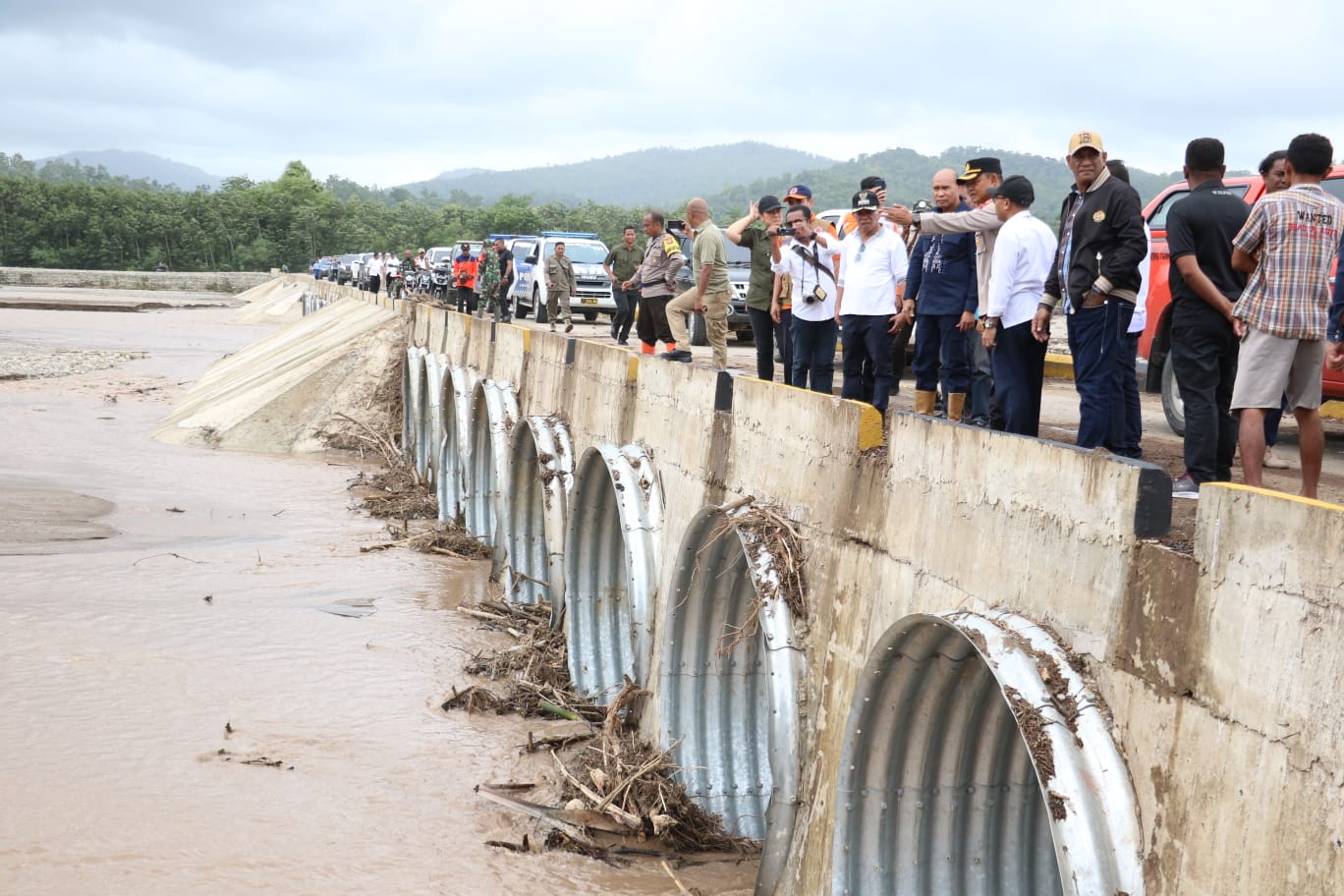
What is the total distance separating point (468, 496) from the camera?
43.8ft

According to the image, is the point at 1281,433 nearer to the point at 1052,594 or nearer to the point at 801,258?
the point at 801,258

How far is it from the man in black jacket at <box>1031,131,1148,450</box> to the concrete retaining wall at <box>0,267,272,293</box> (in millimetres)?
72894

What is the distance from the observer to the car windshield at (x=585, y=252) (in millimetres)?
27328

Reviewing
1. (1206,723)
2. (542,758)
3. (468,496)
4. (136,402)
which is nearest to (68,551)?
(468,496)

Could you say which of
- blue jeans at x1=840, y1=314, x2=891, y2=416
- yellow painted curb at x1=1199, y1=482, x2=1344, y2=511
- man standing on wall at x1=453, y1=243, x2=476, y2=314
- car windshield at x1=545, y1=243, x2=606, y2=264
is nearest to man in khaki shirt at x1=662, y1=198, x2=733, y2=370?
blue jeans at x1=840, y1=314, x2=891, y2=416

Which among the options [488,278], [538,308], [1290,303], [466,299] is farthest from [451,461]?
[466,299]

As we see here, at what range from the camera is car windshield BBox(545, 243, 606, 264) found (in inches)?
1076

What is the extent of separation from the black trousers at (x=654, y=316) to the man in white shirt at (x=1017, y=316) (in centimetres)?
521

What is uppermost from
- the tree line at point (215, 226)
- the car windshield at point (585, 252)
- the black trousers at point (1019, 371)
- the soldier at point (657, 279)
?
the tree line at point (215, 226)

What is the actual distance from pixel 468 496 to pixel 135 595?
3539 millimetres

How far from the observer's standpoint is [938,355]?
792 centimetres

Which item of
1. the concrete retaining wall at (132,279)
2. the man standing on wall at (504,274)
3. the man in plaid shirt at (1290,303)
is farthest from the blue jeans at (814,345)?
the concrete retaining wall at (132,279)

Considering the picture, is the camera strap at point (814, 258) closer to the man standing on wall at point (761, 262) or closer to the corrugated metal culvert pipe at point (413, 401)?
the man standing on wall at point (761, 262)

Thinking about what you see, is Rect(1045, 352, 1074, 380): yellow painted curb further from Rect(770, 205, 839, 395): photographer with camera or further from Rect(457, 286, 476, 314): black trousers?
Rect(457, 286, 476, 314): black trousers
